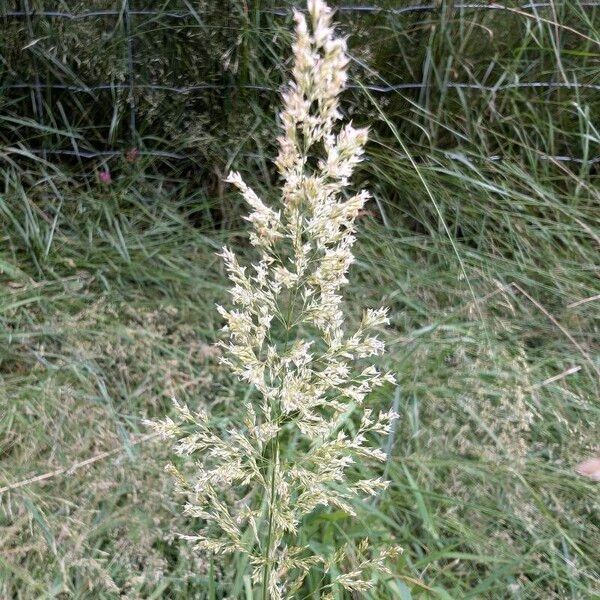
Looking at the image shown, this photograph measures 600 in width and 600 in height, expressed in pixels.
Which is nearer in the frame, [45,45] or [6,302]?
[6,302]

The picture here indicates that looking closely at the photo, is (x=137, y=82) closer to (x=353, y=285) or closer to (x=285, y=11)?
(x=285, y=11)

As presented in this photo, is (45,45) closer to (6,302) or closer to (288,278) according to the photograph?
(6,302)

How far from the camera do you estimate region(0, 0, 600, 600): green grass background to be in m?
1.41

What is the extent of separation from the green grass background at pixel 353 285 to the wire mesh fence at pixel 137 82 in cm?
1

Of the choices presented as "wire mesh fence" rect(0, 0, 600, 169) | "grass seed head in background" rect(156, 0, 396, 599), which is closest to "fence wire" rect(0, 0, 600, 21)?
"wire mesh fence" rect(0, 0, 600, 169)

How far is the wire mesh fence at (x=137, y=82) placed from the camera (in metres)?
2.20

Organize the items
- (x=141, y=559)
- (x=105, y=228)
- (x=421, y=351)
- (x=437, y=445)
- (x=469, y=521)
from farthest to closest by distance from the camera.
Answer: (x=105, y=228) < (x=421, y=351) < (x=437, y=445) < (x=469, y=521) < (x=141, y=559)

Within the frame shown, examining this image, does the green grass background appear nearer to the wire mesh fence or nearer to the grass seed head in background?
the wire mesh fence

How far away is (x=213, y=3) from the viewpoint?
2166 millimetres

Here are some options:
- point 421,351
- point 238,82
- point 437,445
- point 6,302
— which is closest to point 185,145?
point 238,82

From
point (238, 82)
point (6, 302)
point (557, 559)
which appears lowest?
point (557, 559)

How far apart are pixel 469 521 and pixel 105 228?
Answer: 1293 mm

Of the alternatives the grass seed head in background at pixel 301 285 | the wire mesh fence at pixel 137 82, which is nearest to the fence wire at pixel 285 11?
the wire mesh fence at pixel 137 82

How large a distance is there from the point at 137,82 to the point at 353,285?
3.09ft
